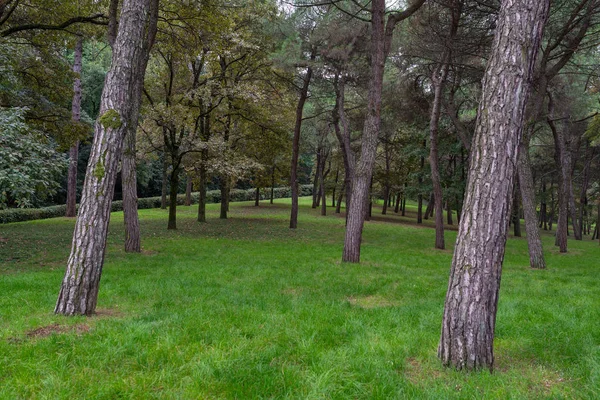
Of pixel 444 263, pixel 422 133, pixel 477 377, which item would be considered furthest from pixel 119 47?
pixel 422 133

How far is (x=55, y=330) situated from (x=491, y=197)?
14.6ft

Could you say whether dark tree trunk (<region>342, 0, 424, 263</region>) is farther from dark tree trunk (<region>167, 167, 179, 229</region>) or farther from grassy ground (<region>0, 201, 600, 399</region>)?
dark tree trunk (<region>167, 167, 179, 229</region>)

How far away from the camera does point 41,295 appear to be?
17.6 ft

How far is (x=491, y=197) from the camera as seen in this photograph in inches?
129

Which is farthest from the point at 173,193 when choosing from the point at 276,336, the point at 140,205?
the point at 140,205

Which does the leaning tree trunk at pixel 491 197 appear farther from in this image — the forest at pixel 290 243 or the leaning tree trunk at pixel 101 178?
the leaning tree trunk at pixel 101 178

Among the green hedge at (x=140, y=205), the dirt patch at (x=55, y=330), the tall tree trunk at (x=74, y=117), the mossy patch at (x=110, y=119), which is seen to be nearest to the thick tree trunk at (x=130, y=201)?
the mossy patch at (x=110, y=119)

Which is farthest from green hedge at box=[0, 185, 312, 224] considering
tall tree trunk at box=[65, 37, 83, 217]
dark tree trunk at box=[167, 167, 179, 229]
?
dark tree trunk at box=[167, 167, 179, 229]

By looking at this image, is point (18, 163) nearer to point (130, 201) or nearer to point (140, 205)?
point (130, 201)

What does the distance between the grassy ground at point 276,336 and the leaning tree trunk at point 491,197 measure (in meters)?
0.32

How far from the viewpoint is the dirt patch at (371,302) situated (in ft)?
18.1

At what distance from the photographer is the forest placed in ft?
10.6

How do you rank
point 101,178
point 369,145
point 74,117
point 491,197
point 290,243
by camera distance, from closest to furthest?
point 491,197
point 101,178
point 369,145
point 290,243
point 74,117

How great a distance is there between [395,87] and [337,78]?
2417 mm
